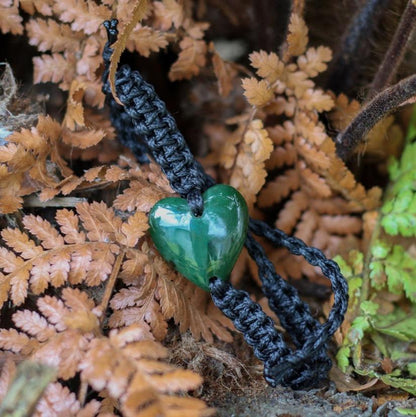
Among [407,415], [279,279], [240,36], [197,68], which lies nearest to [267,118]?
[197,68]

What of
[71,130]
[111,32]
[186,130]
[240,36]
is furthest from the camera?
[240,36]

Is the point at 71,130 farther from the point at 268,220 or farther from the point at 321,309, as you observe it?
the point at 321,309

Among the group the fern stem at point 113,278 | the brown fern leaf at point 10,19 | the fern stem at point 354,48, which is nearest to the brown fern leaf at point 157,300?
the fern stem at point 113,278

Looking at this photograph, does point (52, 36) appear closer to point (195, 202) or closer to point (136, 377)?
point (195, 202)

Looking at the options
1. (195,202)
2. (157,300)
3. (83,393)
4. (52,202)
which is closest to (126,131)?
(52,202)

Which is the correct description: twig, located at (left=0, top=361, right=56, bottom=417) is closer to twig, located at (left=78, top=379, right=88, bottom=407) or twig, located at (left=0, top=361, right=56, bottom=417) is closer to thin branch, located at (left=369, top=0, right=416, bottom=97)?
twig, located at (left=78, top=379, right=88, bottom=407)

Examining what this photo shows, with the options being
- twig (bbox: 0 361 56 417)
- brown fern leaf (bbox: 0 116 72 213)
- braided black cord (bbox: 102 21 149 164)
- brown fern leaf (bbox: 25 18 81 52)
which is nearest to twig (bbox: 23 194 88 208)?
brown fern leaf (bbox: 0 116 72 213)
